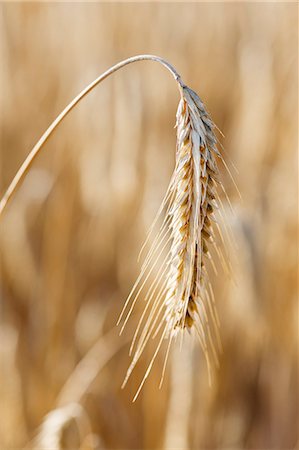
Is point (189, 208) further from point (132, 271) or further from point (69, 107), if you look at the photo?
point (132, 271)

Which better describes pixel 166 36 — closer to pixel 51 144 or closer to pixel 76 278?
pixel 51 144

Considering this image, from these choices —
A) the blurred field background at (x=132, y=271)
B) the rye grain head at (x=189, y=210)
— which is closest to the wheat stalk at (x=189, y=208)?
the rye grain head at (x=189, y=210)

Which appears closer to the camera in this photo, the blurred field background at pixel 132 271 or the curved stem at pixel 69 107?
the curved stem at pixel 69 107

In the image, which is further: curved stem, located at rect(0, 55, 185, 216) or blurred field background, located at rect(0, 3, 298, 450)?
blurred field background, located at rect(0, 3, 298, 450)

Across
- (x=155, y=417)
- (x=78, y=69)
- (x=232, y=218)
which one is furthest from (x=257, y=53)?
(x=155, y=417)

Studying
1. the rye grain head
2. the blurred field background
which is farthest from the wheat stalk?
the blurred field background

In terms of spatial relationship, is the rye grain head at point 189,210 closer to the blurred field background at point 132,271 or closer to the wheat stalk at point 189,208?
the wheat stalk at point 189,208

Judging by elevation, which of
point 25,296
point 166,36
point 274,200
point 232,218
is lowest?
point 25,296

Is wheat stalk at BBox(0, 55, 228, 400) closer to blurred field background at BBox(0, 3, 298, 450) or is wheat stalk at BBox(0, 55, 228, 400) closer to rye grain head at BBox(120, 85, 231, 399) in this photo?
rye grain head at BBox(120, 85, 231, 399)
